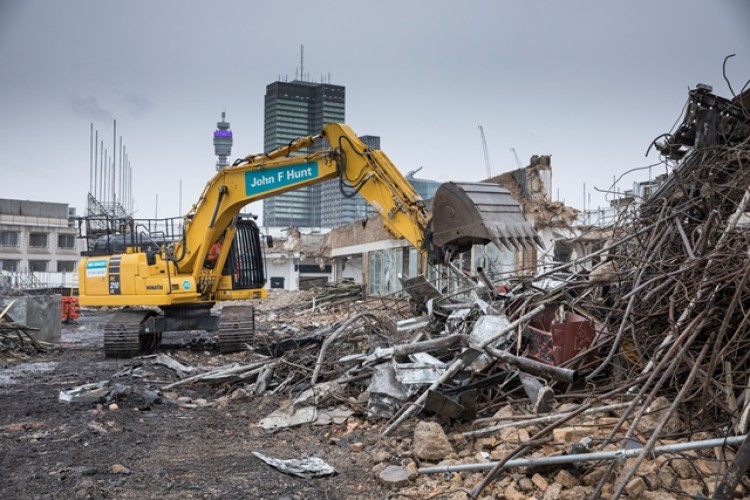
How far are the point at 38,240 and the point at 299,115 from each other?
55571 millimetres

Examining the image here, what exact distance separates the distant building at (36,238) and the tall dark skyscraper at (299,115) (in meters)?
43.9

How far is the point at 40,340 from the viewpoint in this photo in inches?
571

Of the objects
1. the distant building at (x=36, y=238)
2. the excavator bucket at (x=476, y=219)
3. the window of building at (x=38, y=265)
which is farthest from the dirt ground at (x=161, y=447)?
the window of building at (x=38, y=265)

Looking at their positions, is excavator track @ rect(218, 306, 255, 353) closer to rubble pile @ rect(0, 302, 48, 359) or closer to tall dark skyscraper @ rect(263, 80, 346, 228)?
rubble pile @ rect(0, 302, 48, 359)

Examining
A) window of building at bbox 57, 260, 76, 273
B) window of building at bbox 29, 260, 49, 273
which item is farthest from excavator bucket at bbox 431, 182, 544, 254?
window of building at bbox 29, 260, 49, 273

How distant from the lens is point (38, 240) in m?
55.1

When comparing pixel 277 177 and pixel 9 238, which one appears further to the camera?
pixel 9 238

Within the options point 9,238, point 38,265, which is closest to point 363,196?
point 9,238

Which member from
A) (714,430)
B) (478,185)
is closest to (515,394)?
(714,430)

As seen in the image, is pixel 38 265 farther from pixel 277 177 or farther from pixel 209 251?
pixel 277 177

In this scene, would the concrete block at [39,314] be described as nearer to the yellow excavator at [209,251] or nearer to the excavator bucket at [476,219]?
the yellow excavator at [209,251]

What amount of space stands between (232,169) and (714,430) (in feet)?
29.3

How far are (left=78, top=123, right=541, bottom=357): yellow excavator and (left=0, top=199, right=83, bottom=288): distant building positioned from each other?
4314 cm

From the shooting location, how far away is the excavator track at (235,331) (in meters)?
11.8
